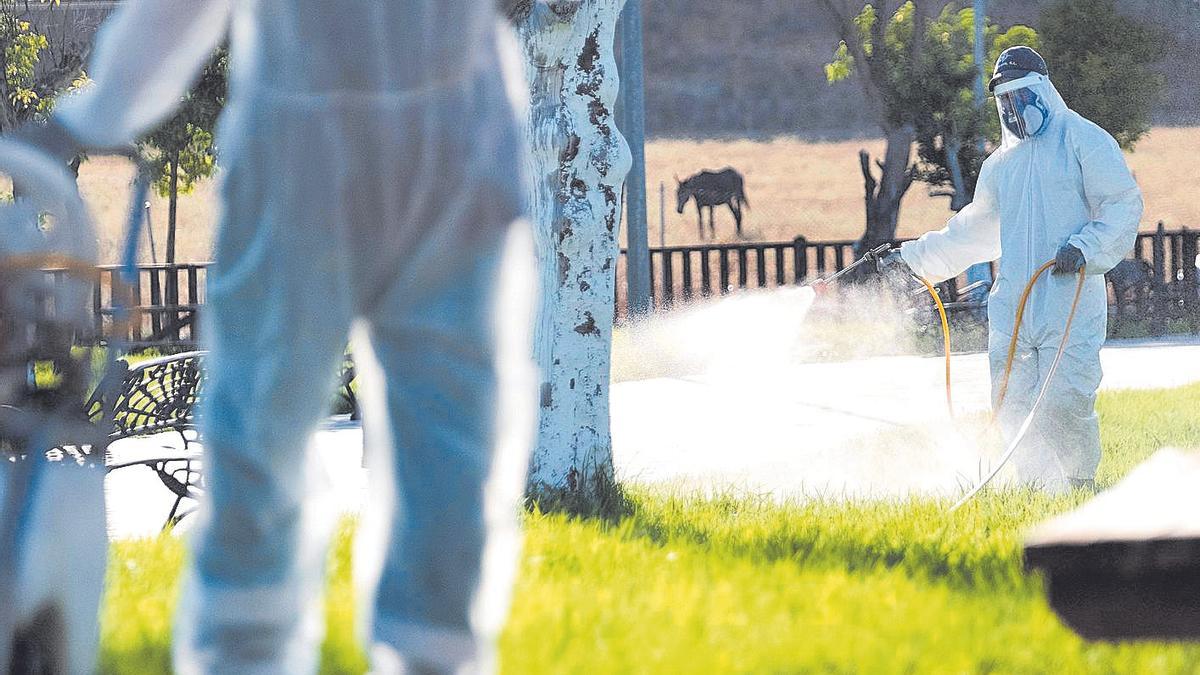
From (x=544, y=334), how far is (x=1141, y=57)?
17.4 meters

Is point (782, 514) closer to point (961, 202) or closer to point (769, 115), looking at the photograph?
point (961, 202)

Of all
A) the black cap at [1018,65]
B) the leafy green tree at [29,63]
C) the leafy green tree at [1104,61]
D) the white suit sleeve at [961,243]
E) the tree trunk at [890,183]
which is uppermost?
the leafy green tree at [1104,61]

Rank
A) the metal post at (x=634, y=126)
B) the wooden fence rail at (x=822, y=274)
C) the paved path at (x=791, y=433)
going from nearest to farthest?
the paved path at (x=791, y=433)
the metal post at (x=634, y=126)
the wooden fence rail at (x=822, y=274)

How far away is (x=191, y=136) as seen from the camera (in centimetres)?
1755

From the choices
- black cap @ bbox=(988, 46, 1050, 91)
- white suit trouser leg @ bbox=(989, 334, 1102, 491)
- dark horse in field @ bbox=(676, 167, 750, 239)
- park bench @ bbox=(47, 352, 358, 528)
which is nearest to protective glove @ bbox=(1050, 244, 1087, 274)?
white suit trouser leg @ bbox=(989, 334, 1102, 491)

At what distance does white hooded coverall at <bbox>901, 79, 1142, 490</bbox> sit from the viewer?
21.9 ft

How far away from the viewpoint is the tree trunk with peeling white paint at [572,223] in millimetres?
6352

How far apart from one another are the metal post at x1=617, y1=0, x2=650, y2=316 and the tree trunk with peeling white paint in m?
6.94

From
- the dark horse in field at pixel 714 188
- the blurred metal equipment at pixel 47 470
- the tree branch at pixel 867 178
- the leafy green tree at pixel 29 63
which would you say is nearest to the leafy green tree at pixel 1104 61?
the tree branch at pixel 867 178

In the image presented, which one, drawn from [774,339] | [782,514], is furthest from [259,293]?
[774,339]

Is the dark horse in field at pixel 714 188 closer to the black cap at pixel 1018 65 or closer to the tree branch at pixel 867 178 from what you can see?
the tree branch at pixel 867 178

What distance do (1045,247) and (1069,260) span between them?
31 centimetres

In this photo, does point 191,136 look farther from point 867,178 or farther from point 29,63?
point 867,178

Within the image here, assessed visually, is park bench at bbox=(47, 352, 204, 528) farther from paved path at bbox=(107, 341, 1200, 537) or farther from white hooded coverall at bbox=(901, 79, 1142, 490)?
white hooded coverall at bbox=(901, 79, 1142, 490)
